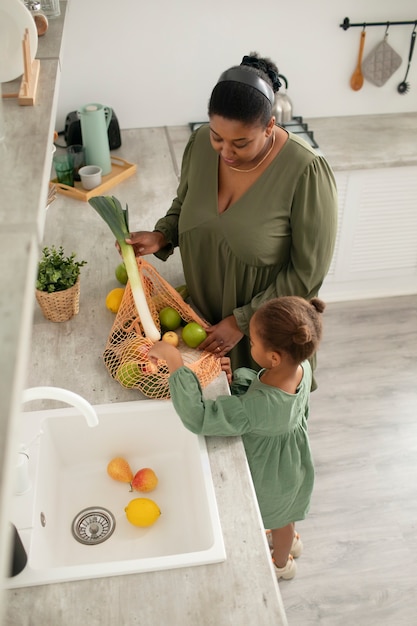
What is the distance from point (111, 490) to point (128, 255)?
25.8 inches

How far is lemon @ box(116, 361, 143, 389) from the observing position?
58.6 inches

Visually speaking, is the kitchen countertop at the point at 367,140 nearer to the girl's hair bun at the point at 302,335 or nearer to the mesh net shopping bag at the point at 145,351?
the mesh net shopping bag at the point at 145,351

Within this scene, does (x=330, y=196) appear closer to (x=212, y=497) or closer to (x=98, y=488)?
(x=212, y=497)

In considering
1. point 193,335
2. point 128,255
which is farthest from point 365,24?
point 193,335

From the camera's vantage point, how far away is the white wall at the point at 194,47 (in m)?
2.66

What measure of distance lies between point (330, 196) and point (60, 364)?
2.81 ft

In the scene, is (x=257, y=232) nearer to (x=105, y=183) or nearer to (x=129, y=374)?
(x=129, y=374)

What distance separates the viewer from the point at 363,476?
246 cm

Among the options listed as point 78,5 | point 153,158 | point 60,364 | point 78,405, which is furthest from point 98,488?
point 78,5

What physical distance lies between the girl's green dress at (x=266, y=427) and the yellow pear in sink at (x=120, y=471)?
282 mm

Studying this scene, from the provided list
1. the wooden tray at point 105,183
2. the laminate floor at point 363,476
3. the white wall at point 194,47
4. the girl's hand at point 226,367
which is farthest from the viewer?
the white wall at point 194,47

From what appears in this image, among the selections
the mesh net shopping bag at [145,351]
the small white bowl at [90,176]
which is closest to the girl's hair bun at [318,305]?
the mesh net shopping bag at [145,351]

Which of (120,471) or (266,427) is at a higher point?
(266,427)

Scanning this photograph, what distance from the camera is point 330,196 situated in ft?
4.89
